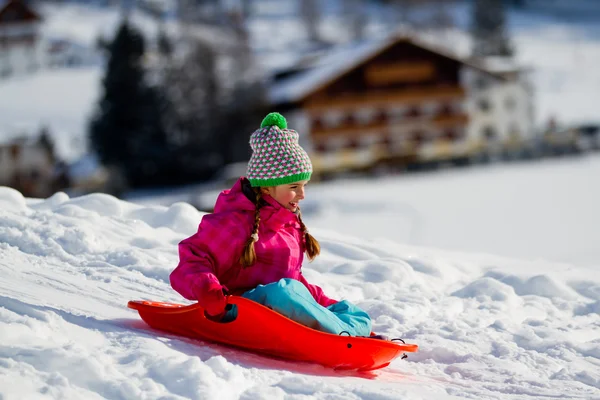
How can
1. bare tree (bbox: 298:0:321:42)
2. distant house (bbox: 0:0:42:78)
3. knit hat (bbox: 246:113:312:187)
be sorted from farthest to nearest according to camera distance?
1. bare tree (bbox: 298:0:321:42)
2. distant house (bbox: 0:0:42:78)
3. knit hat (bbox: 246:113:312:187)

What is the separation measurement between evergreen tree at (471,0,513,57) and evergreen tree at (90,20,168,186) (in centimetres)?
2565

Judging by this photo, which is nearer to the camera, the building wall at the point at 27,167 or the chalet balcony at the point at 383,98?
the building wall at the point at 27,167

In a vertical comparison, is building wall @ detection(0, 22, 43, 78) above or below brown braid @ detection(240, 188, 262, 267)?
above

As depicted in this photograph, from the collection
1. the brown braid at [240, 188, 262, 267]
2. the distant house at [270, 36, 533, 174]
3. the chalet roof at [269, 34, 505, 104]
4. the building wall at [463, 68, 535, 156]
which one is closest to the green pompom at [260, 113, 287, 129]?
the brown braid at [240, 188, 262, 267]

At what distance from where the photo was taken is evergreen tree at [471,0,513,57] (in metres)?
55.6

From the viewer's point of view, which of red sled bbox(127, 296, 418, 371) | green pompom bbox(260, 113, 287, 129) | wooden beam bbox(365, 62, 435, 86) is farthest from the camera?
wooden beam bbox(365, 62, 435, 86)

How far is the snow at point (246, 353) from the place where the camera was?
11.8 ft

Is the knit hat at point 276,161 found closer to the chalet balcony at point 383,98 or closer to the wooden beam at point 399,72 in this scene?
the chalet balcony at point 383,98

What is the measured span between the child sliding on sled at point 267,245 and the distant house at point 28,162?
102ft

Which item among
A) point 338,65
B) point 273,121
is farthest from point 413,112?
point 273,121

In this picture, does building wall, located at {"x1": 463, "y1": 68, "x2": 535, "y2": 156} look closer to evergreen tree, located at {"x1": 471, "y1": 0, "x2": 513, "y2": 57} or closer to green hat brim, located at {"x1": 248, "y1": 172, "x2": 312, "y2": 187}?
evergreen tree, located at {"x1": 471, "y1": 0, "x2": 513, "y2": 57}

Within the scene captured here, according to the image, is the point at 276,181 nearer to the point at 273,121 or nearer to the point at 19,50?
the point at 273,121

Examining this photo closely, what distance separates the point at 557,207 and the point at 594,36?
175 feet

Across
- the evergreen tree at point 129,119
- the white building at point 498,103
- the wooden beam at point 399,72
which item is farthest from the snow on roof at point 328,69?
the evergreen tree at point 129,119
